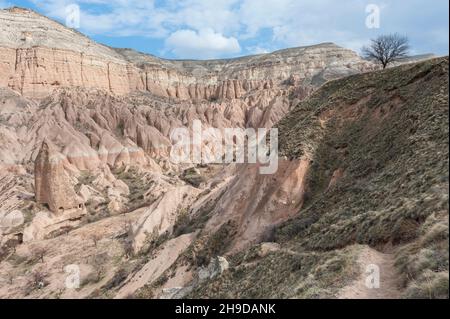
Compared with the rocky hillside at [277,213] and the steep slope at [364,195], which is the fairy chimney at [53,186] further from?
the steep slope at [364,195]

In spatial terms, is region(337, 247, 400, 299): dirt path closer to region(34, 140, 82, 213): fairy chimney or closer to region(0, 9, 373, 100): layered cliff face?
region(34, 140, 82, 213): fairy chimney

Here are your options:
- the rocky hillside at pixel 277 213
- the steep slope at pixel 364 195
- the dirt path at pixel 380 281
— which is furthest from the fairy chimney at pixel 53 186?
the dirt path at pixel 380 281

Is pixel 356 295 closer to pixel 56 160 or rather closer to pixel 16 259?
pixel 16 259

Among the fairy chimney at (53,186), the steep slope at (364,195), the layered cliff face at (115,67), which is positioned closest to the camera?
the steep slope at (364,195)

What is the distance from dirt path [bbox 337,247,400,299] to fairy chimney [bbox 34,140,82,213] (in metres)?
28.5

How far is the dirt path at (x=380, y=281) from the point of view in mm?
7887

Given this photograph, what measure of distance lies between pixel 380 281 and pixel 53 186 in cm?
2960

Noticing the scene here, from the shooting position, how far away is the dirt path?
7.89 m

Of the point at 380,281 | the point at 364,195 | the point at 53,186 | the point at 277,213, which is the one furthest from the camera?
the point at 53,186

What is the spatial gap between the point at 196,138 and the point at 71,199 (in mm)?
40033

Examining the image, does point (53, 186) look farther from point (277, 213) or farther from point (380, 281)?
point (380, 281)

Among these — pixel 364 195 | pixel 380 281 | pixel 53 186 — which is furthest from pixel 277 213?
pixel 53 186

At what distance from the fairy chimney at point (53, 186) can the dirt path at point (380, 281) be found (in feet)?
93.6

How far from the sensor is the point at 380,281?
833 centimetres
